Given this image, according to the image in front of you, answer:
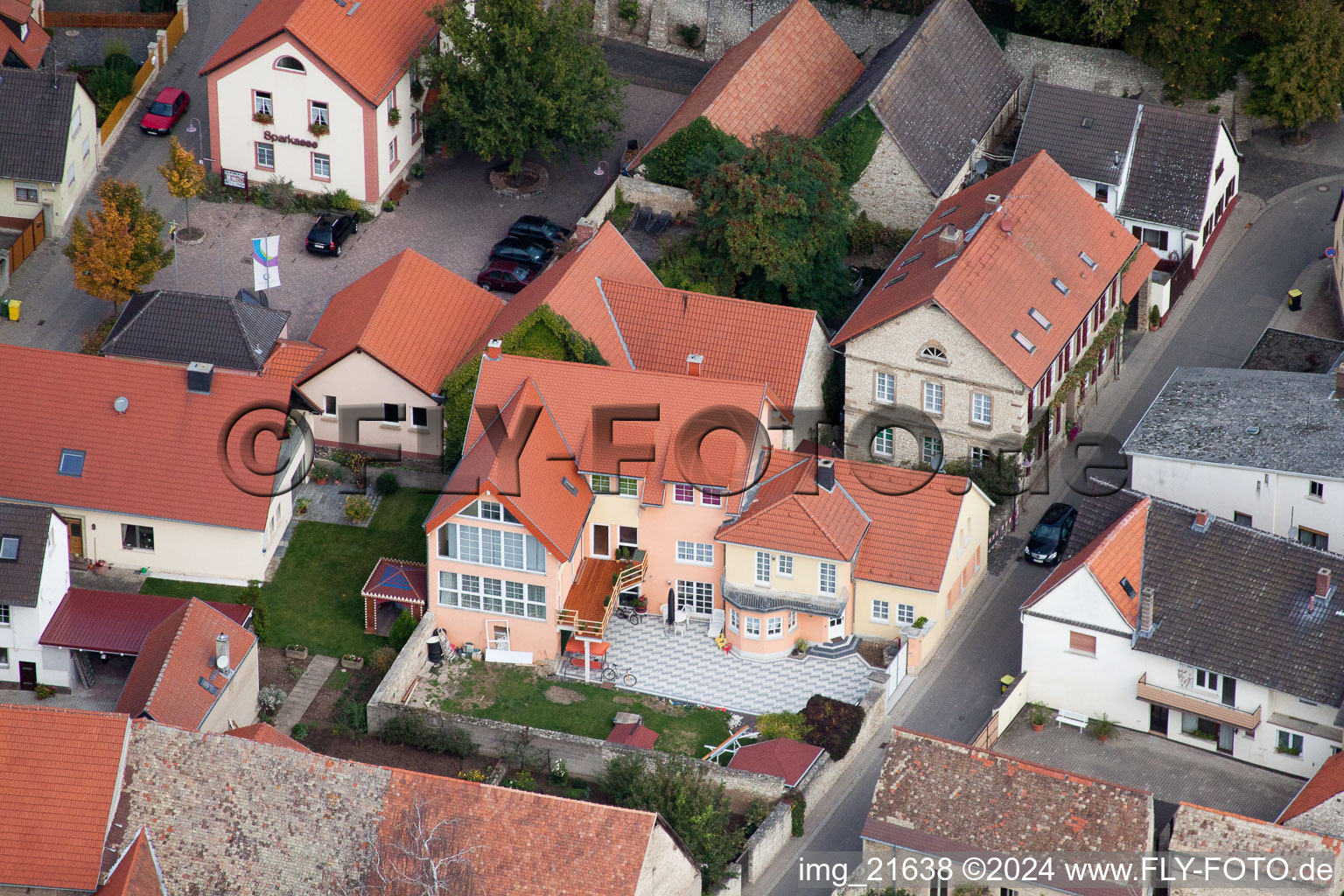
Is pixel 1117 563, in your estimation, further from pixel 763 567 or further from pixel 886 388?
pixel 886 388

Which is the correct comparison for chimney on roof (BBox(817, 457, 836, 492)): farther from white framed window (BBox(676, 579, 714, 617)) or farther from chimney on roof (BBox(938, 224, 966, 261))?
chimney on roof (BBox(938, 224, 966, 261))

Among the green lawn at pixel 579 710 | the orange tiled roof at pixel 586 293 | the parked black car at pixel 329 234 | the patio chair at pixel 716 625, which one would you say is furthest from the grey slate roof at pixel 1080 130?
the green lawn at pixel 579 710

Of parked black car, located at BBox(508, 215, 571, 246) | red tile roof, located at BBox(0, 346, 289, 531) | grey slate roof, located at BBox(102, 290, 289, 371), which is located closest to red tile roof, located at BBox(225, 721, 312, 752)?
red tile roof, located at BBox(0, 346, 289, 531)

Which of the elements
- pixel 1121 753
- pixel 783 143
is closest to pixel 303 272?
pixel 783 143

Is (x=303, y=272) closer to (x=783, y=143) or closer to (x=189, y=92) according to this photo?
(x=189, y=92)

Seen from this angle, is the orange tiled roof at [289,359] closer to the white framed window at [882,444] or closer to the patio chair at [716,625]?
the patio chair at [716,625]
